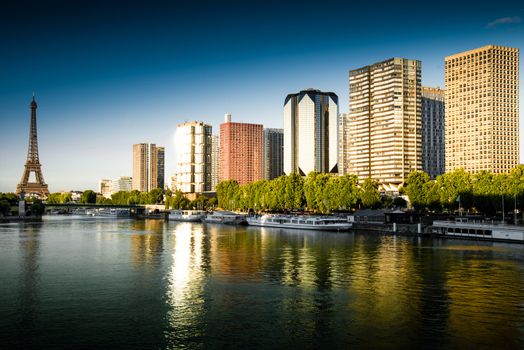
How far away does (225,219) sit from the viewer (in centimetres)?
17212

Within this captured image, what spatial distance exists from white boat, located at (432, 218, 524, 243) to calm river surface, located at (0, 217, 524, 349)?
9.77m

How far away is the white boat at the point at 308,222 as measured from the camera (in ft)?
411

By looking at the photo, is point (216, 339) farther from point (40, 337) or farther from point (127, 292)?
point (127, 292)

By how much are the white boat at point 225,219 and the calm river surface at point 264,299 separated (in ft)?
281

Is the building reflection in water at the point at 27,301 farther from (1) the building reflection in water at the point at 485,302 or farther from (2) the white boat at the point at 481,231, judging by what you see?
(2) the white boat at the point at 481,231

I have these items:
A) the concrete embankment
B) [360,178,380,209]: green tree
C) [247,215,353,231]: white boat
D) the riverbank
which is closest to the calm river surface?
the concrete embankment

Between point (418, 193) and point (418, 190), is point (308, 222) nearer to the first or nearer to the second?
point (418, 193)

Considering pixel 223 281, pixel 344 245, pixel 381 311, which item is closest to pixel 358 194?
pixel 344 245

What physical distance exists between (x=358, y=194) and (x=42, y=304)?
395 feet

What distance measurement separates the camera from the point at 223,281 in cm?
5381

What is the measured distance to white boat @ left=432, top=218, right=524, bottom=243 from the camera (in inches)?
3440

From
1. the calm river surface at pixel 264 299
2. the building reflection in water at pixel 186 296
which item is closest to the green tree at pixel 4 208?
the calm river surface at pixel 264 299

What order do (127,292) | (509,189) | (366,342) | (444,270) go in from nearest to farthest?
1. (366,342)
2. (127,292)
3. (444,270)
4. (509,189)

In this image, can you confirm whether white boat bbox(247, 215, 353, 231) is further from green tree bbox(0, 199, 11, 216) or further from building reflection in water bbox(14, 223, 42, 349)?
green tree bbox(0, 199, 11, 216)
